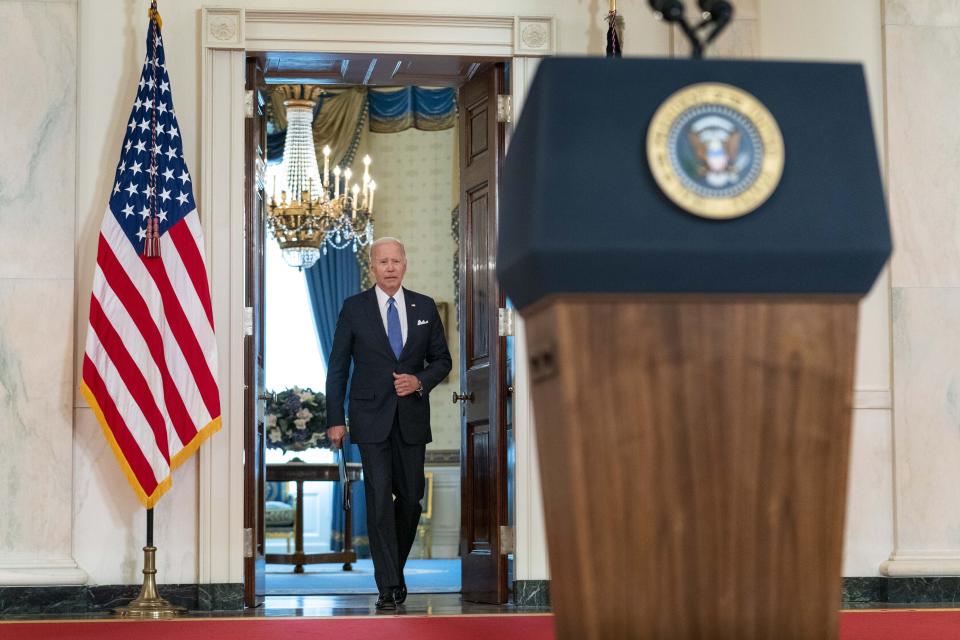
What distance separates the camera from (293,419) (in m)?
10.3

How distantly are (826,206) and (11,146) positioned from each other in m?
4.74

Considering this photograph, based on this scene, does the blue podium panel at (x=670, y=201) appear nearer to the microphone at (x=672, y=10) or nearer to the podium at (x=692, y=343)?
the podium at (x=692, y=343)

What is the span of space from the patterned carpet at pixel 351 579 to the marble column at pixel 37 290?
185 cm

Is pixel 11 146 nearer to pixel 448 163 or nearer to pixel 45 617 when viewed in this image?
pixel 45 617

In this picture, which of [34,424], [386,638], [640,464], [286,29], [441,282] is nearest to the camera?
[640,464]

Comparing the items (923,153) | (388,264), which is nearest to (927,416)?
(923,153)

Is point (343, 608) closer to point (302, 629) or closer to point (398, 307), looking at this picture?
point (398, 307)

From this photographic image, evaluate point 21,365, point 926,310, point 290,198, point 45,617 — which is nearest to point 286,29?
point 21,365

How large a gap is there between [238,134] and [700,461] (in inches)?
176

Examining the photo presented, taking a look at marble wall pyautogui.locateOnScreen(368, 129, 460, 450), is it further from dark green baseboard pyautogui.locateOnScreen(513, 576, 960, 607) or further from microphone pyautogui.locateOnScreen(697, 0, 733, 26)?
microphone pyautogui.locateOnScreen(697, 0, 733, 26)

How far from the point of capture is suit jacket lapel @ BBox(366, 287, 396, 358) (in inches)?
254

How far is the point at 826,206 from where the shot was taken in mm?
2303

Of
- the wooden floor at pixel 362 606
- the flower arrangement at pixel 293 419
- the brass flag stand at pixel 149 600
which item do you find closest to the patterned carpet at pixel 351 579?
the wooden floor at pixel 362 606

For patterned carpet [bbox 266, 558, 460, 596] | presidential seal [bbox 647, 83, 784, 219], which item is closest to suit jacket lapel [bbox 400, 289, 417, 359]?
patterned carpet [bbox 266, 558, 460, 596]
